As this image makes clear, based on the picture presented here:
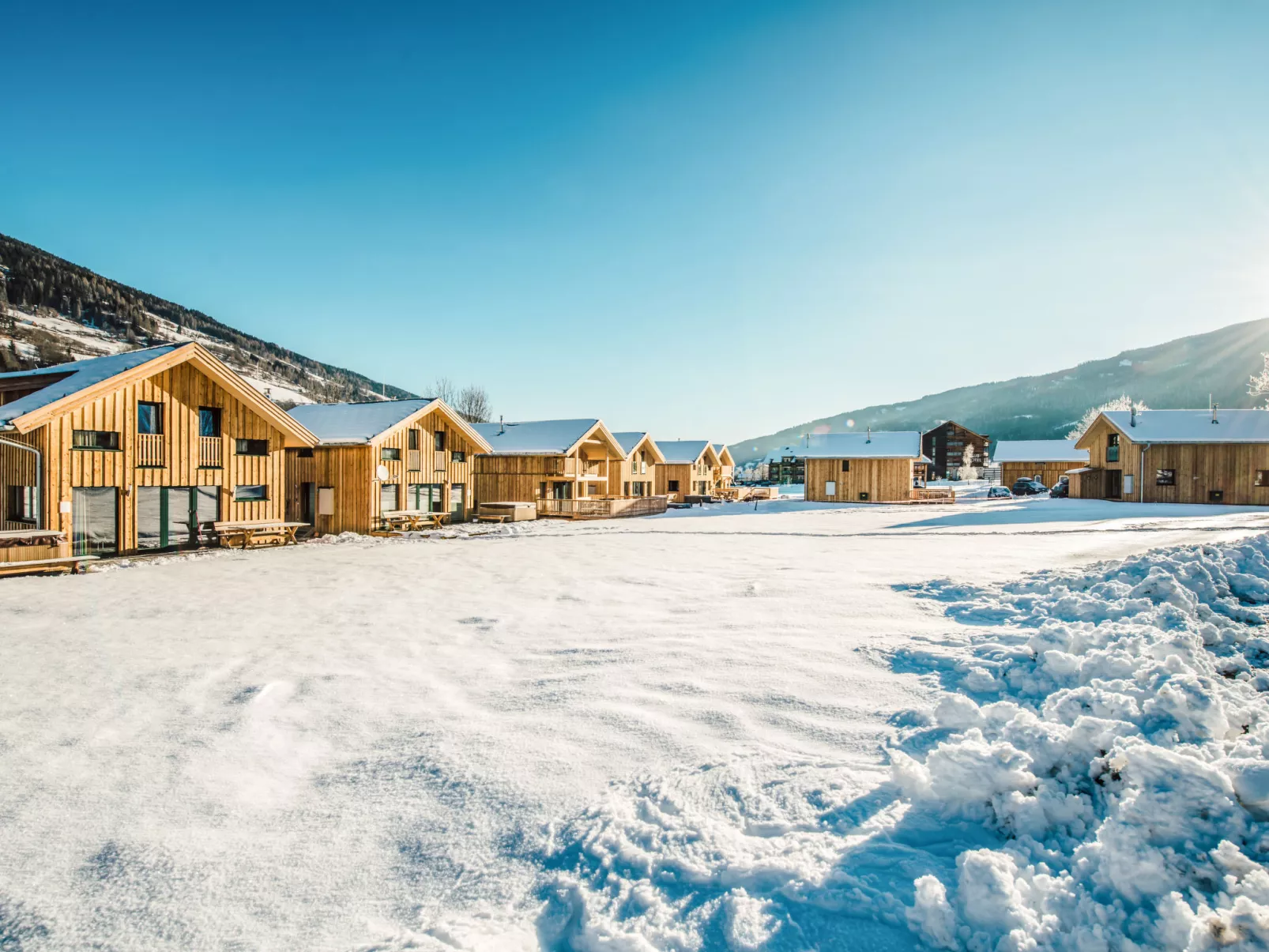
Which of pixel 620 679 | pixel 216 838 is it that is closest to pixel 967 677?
pixel 620 679

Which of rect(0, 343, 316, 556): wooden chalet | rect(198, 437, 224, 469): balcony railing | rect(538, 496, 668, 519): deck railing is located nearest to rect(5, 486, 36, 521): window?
rect(0, 343, 316, 556): wooden chalet

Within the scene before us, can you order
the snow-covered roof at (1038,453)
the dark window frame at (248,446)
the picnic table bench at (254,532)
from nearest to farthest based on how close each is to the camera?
1. the picnic table bench at (254,532)
2. the dark window frame at (248,446)
3. the snow-covered roof at (1038,453)

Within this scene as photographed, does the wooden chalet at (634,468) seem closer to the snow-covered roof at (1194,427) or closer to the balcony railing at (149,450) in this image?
the balcony railing at (149,450)

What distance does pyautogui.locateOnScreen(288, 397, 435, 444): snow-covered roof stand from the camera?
90.6 feet

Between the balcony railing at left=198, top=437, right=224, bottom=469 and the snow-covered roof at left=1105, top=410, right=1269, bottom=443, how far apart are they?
47.5 meters

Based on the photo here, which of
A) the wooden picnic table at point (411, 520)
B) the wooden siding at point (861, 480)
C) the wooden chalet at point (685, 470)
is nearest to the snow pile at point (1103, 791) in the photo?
the wooden picnic table at point (411, 520)

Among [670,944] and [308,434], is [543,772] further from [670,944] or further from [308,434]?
[308,434]

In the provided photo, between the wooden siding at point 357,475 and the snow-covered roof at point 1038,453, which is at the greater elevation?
the snow-covered roof at point 1038,453

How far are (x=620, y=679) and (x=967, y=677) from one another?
10.7 feet

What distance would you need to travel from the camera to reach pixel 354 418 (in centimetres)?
2972

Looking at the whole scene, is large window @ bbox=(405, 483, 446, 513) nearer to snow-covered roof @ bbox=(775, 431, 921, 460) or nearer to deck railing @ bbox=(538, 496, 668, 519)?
deck railing @ bbox=(538, 496, 668, 519)

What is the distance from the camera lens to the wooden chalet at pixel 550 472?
3588 cm

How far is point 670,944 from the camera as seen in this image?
2951 millimetres

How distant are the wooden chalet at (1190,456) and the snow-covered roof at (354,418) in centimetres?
4155
